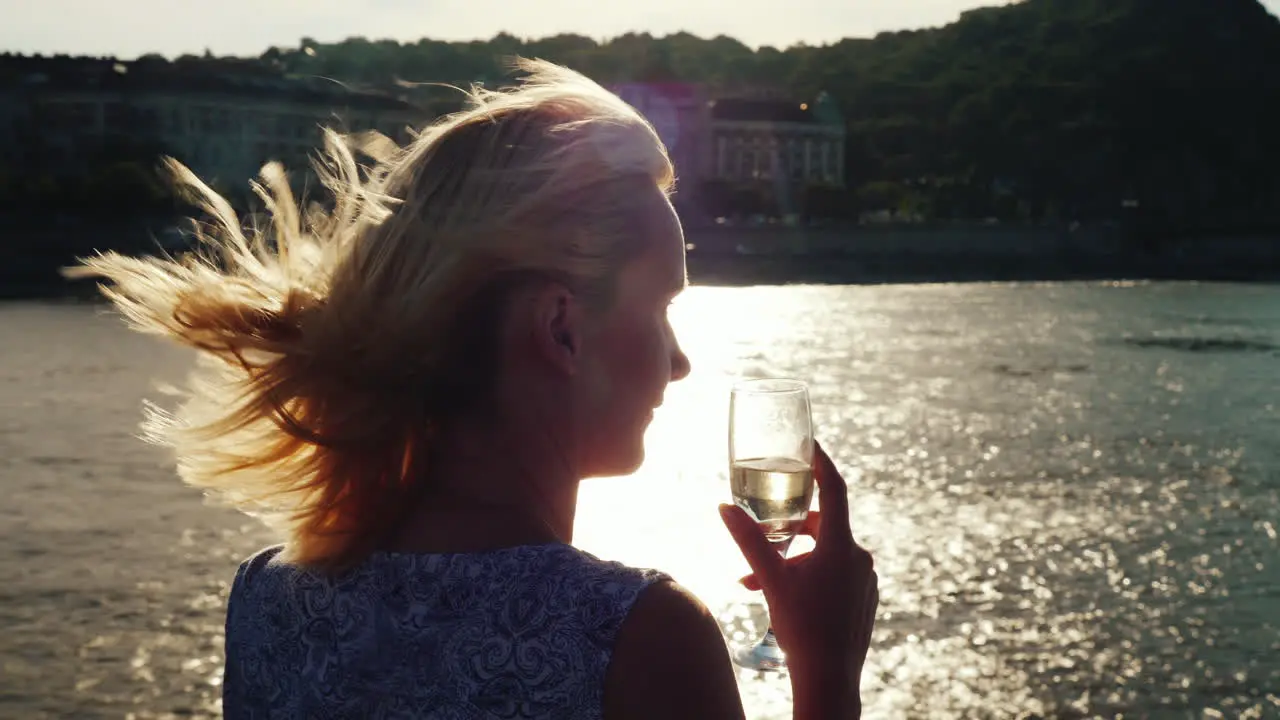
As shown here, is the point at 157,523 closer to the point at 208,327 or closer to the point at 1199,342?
the point at 208,327

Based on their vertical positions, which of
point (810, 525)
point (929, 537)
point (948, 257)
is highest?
point (810, 525)

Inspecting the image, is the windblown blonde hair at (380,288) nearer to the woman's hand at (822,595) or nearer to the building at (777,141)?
the woman's hand at (822,595)

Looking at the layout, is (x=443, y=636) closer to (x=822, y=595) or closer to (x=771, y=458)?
(x=822, y=595)

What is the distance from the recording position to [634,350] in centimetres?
142

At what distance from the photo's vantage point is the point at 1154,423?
21.3 metres

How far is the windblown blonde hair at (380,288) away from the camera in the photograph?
1.34 meters

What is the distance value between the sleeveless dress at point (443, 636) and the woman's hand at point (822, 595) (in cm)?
26

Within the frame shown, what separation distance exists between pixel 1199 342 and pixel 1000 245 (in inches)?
1673

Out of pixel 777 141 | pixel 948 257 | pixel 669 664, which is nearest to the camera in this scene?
pixel 669 664

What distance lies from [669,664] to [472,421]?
14.7 inches

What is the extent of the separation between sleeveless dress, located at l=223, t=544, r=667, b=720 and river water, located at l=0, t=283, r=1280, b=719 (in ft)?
22.0

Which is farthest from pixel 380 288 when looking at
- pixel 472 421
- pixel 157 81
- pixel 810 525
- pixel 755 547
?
pixel 157 81

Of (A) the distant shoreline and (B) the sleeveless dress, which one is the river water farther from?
(A) the distant shoreline

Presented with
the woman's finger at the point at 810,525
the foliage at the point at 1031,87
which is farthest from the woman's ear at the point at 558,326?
the foliage at the point at 1031,87
